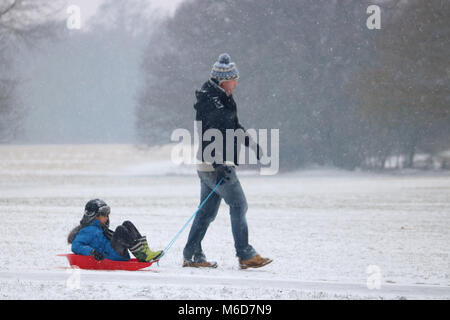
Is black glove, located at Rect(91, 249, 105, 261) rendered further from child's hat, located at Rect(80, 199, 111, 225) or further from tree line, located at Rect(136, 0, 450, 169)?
tree line, located at Rect(136, 0, 450, 169)

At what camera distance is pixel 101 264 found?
621 cm

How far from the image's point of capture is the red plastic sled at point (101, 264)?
6207mm

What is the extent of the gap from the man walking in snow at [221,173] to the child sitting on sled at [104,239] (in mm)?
495

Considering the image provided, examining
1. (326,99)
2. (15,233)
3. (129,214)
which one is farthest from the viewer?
(326,99)

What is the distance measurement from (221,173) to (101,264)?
1.38 m

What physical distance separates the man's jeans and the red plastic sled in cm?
49

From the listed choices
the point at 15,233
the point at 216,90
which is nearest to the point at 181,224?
the point at 15,233

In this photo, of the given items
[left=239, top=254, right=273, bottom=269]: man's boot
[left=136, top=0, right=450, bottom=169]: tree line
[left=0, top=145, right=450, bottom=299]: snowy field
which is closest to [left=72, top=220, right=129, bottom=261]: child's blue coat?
[left=0, top=145, right=450, bottom=299]: snowy field

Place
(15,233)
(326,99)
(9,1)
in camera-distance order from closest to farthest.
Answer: (15,233) → (9,1) → (326,99)

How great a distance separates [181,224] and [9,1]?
22031mm

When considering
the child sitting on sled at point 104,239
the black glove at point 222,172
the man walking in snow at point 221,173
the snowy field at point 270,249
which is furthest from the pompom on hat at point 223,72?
the snowy field at point 270,249

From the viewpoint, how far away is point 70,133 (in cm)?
7712

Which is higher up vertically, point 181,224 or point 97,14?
point 97,14
